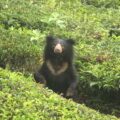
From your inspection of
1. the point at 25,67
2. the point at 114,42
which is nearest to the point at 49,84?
the point at 25,67

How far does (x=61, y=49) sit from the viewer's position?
9977 mm

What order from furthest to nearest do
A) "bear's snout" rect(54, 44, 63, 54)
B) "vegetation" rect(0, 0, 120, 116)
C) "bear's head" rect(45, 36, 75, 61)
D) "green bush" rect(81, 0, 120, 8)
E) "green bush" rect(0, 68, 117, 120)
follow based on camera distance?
"green bush" rect(81, 0, 120, 8) < "vegetation" rect(0, 0, 120, 116) < "bear's head" rect(45, 36, 75, 61) < "bear's snout" rect(54, 44, 63, 54) < "green bush" rect(0, 68, 117, 120)

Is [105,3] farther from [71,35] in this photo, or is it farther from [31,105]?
[31,105]

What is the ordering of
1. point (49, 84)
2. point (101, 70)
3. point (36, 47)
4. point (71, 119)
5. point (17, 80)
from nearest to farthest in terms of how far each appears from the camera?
point (71, 119), point (17, 80), point (49, 84), point (101, 70), point (36, 47)

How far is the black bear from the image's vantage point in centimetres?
1008

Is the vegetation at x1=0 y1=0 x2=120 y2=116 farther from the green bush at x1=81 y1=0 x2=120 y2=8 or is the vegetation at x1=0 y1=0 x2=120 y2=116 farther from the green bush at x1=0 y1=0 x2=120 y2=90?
the green bush at x1=81 y1=0 x2=120 y2=8

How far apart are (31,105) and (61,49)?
2980 mm

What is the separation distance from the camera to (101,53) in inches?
487

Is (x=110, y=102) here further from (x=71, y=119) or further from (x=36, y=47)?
(x=71, y=119)

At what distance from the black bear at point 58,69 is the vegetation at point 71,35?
2.67ft

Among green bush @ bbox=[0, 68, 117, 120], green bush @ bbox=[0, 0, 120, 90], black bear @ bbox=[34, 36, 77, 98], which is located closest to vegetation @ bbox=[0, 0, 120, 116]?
green bush @ bbox=[0, 0, 120, 90]

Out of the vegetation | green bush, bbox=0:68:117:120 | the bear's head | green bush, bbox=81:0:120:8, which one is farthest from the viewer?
green bush, bbox=81:0:120:8

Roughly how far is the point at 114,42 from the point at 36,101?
6558 millimetres

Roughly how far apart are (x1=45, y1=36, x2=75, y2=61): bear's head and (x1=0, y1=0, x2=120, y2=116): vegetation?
3.36 ft
